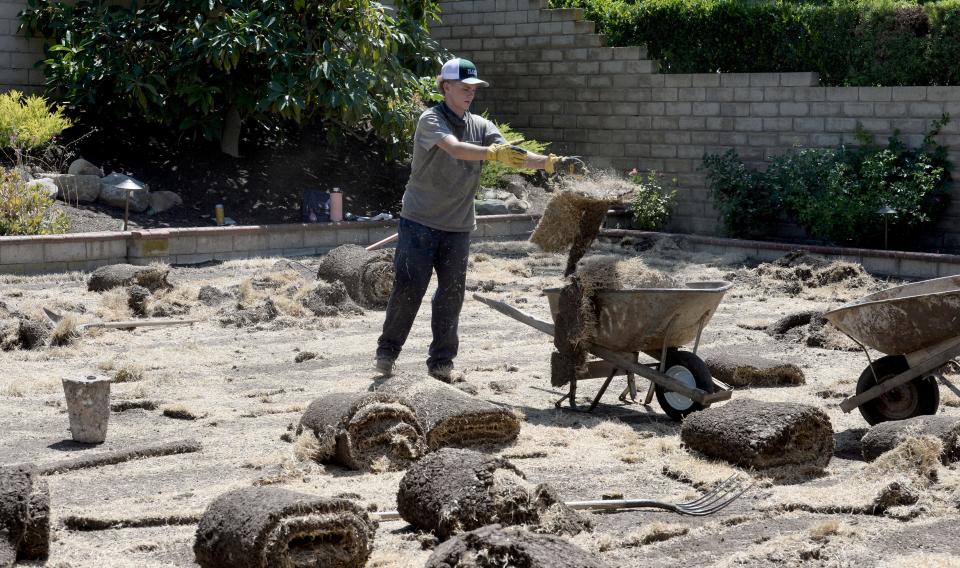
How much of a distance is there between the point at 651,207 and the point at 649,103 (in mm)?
1927

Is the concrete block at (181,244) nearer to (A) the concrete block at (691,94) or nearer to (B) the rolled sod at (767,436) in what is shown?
(A) the concrete block at (691,94)

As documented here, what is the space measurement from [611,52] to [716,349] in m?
9.05

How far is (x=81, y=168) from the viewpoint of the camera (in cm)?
1345

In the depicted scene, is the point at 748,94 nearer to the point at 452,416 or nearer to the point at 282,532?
the point at 452,416

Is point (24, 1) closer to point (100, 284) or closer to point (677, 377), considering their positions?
point (100, 284)

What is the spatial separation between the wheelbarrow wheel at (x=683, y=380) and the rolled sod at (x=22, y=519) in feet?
11.4

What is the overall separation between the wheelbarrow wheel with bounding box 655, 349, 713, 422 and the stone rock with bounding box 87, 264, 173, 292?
527cm

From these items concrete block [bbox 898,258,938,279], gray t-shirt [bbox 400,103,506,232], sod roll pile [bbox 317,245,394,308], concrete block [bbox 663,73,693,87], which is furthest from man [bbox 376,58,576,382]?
concrete block [bbox 663,73,693,87]

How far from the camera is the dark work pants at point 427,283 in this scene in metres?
7.18

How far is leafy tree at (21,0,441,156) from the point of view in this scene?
13.7 meters

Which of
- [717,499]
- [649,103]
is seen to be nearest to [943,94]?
[649,103]

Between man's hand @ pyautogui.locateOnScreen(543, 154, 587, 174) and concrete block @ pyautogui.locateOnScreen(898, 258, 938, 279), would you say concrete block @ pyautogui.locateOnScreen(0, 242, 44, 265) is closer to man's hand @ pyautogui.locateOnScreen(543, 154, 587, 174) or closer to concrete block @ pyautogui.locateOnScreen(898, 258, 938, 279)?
man's hand @ pyautogui.locateOnScreen(543, 154, 587, 174)

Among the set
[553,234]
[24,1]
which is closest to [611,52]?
[24,1]

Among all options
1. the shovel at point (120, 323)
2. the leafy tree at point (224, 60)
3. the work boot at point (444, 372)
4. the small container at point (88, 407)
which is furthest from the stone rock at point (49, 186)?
the small container at point (88, 407)
